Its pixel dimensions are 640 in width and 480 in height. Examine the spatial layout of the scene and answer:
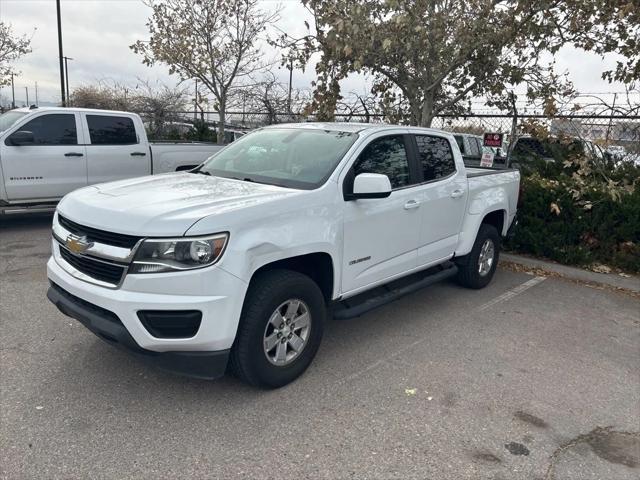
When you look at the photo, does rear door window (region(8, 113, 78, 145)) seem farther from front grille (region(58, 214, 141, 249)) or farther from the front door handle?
the front door handle

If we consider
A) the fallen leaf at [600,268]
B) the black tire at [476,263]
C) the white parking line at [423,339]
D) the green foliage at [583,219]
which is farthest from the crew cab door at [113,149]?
the fallen leaf at [600,268]

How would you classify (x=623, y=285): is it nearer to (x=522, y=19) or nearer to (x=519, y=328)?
(x=519, y=328)

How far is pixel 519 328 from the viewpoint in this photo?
16.1 feet

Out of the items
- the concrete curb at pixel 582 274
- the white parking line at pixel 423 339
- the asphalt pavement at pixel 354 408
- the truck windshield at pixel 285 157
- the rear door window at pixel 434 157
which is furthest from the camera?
the concrete curb at pixel 582 274

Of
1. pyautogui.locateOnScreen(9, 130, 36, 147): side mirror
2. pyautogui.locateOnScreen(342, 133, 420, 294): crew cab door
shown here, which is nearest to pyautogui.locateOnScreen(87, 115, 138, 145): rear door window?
pyautogui.locateOnScreen(9, 130, 36, 147): side mirror

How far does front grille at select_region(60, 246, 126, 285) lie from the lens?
9.97ft

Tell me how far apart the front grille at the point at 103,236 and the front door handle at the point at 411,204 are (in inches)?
92.3

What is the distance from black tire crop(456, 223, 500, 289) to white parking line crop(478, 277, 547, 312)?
276 millimetres

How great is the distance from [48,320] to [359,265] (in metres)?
2.78

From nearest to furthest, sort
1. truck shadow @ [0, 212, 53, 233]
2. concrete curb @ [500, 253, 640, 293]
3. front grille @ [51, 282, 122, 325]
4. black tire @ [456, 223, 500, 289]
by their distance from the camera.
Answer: front grille @ [51, 282, 122, 325] < black tire @ [456, 223, 500, 289] < concrete curb @ [500, 253, 640, 293] < truck shadow @ [0, 212, 53, 233]

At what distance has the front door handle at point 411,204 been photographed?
442 centimetres

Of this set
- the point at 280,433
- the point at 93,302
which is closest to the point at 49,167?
the point at 93,302

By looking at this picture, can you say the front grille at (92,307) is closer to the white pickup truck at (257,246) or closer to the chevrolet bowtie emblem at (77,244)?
the white pickup truck at (257,246)

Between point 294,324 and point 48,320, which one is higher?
point 294,324
